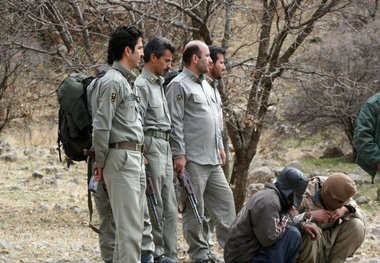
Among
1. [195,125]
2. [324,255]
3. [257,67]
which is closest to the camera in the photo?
[324,255]

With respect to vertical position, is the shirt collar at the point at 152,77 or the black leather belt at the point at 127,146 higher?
the shirt collar at the point at 152,77

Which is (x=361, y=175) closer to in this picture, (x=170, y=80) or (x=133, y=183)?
(x=170, y=80)

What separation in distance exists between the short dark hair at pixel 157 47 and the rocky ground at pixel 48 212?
1.93m

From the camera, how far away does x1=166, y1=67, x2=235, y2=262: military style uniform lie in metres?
6.75

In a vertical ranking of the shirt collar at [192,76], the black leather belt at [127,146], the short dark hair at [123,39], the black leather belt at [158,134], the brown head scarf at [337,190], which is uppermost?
the short dark hair at [123,39]

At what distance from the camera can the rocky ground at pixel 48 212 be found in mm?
7777

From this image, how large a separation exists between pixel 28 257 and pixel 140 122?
7.22ft

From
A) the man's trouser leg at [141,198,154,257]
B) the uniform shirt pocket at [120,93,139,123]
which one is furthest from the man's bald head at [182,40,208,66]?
the man's trouser leg at [141,198,154,257]

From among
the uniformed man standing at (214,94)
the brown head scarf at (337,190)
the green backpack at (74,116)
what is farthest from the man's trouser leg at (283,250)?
the green backpack at (74,116)

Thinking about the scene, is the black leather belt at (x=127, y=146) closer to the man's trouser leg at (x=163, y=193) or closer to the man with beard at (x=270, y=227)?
the man's trouser leg at (x=163, y=193)

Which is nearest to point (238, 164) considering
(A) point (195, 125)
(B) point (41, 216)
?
(B) point (41, 216)

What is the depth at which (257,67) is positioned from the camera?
945 centimetres

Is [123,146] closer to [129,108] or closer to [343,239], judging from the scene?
[129,108]

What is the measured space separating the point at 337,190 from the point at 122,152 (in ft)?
5.22
